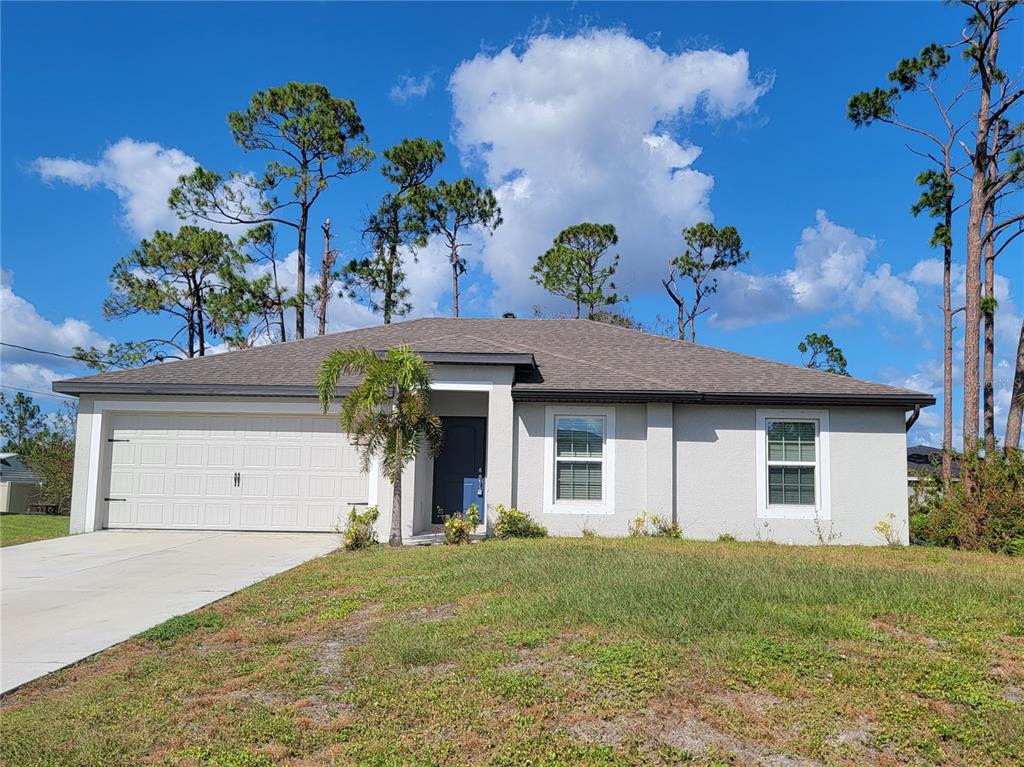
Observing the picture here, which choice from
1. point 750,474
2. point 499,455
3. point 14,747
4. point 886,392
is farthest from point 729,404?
point 14,747

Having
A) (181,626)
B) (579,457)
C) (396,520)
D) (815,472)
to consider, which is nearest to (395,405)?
(396,520)

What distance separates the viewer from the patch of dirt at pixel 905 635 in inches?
211

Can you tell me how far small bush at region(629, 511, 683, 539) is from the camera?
12.9 metres

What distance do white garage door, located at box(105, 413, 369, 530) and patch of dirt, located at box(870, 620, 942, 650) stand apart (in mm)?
9826

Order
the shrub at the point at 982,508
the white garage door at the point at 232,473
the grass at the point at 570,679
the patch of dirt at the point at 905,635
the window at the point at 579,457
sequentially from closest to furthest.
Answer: the grass at the point at 570,679
the patch of dirt at the point at 905,635
the shrub at the point at 982,508
the window at the point at 579,457
the white garage door at the point at 232,473

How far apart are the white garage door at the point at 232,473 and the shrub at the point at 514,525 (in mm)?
2817

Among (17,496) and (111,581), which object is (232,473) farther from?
(17,496)

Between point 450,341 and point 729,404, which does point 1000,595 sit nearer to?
point 729,404

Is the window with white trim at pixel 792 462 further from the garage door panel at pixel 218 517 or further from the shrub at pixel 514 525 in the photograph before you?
the garage door panel at pixel 218 517

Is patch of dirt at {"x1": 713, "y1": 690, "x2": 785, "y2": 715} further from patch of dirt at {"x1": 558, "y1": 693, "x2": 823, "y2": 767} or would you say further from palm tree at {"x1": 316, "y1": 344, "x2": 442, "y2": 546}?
palm tree at {"x1": 316, "y1": 344, "x2": 442, "y2": 546}

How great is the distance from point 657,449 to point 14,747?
10.6m

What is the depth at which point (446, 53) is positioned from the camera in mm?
16750

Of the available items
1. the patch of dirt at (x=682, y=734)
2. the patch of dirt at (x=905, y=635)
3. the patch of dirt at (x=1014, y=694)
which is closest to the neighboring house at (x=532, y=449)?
the patch of dirt at (x=905, y=635)

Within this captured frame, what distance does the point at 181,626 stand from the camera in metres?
6.61
